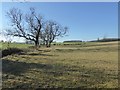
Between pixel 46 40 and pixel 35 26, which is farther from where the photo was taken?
pixel 46 40

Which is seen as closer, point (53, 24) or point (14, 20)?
point (14, 20)

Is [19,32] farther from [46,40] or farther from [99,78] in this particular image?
[99,78]

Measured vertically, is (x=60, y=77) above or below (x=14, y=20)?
below

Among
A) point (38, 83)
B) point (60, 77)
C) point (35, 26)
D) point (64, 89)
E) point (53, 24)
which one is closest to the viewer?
point (64, 89)

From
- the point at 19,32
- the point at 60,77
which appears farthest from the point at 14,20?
the point at 60,77

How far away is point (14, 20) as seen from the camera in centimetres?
5769

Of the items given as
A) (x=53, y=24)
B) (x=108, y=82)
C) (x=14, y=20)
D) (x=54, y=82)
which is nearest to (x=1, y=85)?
(x=54, y=82)

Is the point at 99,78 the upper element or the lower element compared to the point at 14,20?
lower

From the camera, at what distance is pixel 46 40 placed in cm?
8438

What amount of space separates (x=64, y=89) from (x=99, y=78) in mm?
2650

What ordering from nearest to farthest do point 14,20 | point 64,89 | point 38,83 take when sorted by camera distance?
point 64,89 < point 38,83 < point 14,20

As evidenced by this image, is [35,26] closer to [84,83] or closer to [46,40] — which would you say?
[46,40]

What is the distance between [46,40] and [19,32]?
2576 centimetres

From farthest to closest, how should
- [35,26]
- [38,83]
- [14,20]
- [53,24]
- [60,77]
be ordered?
[53,24], [35,26], [14,20], [60,77], [38,83]
